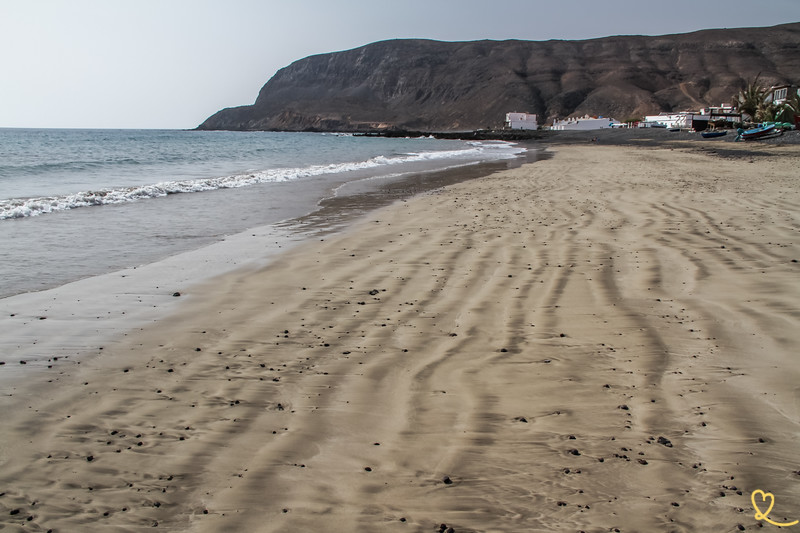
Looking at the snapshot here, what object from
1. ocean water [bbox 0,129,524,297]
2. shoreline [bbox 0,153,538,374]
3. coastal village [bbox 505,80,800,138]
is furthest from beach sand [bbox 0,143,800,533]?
coastal village [bbox 505,80,800,138]

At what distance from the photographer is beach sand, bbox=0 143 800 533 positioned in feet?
8.11

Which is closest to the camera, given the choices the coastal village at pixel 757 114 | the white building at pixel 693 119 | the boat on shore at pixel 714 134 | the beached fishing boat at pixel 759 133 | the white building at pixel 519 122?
the beached fishing boat at pixel 759 133

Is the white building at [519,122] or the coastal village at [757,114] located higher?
the white building at [519,122]

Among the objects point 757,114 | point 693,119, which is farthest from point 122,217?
point 693,119

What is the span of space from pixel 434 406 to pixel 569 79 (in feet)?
550

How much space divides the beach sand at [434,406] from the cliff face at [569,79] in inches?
5473

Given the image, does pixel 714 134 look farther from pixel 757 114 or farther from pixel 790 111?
pixel 757 114

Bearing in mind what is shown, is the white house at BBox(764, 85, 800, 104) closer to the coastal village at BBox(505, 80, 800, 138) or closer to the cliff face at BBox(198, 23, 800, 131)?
the coastal village at BBox(505, 80, 800, 138)

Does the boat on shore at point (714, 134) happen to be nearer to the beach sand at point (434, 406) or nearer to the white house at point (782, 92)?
the white house at point (782, 92)

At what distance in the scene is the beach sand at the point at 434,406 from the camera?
2.47 meters

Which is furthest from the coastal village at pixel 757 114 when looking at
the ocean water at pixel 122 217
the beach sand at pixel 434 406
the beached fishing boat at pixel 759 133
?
the beach sand at pixel 434 406

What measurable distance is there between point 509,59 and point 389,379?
186m

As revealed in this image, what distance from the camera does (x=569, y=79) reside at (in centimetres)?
15500

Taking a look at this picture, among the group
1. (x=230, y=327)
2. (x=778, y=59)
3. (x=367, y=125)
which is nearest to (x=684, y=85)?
(x=778, y=59)
